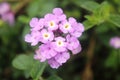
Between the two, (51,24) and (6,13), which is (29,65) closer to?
(51,24)

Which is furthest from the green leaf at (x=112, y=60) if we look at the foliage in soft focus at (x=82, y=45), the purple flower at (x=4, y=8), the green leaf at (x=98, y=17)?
the purple flower at (x=4, y=8)

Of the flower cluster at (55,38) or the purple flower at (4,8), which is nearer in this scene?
the flower cluster at (55,38)

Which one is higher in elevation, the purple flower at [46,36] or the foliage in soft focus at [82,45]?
the purple flower at [46,36]

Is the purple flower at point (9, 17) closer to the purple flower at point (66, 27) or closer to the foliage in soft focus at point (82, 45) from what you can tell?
the foliage in soft focus at point (82, 45)

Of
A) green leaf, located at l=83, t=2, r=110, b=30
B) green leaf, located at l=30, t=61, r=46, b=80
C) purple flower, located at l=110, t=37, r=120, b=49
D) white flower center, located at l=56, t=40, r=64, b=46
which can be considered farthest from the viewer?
purple flower, located at l=110, t=37, r=120, b=49

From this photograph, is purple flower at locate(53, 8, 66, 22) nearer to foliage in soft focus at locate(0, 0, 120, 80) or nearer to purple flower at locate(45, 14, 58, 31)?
purple flower at locate(45, 14, 58, 31)

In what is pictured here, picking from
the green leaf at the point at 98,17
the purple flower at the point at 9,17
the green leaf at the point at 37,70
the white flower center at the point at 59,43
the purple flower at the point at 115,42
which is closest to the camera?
the white flower center at the point at 59,43

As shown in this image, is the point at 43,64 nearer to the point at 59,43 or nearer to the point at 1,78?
the point at 59,43

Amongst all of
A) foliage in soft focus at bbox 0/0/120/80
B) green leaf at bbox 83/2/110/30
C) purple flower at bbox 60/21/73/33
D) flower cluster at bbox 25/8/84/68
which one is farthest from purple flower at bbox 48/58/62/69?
foliage in soft focus at bbox 0/0/120/80
